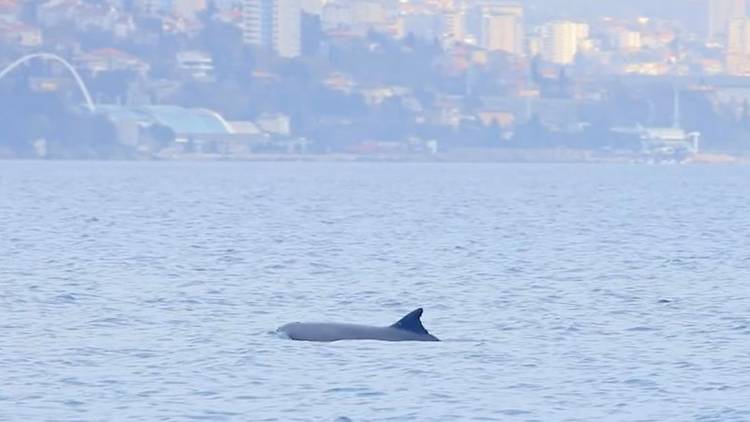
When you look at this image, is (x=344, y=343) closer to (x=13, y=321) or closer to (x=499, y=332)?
(x=499, y=332)

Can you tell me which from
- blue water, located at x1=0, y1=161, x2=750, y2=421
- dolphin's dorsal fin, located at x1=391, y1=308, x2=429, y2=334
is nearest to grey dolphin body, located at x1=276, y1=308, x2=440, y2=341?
dolphin's dorsal fin, located at x1=391, y1=308, x2=429, y2=334

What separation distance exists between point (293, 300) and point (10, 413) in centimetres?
1445

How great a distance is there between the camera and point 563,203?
10744 centimetres

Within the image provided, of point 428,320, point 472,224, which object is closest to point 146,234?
point 472,224

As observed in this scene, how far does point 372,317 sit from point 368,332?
5000 millimetres

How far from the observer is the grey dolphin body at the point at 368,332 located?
3291 centimetres

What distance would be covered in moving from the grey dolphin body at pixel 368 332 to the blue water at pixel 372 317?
29 cm

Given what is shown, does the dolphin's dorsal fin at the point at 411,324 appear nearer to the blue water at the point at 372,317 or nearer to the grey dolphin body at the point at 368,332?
the grey dolphin body at the point at 368,332

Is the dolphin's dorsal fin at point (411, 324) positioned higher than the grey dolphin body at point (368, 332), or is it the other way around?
the dolphin's dorsal fin at point (411, 324)

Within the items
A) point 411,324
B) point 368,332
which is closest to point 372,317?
point 368,332

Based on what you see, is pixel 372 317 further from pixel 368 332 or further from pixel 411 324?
pixel 411 324

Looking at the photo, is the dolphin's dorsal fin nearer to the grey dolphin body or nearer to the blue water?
the grey dolphin body

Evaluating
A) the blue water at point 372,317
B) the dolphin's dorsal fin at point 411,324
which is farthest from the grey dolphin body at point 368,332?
the blue water at point 372,317

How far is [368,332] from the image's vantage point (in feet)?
109
